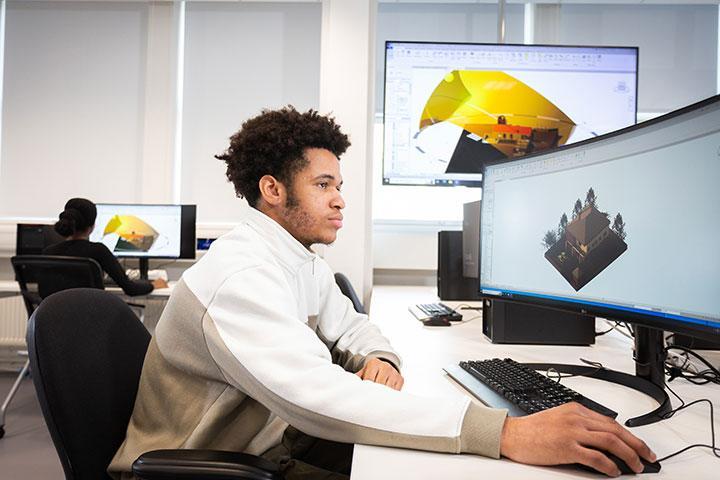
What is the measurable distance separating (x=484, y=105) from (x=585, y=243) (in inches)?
72.3

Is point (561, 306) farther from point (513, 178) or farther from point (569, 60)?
point (569, 60)

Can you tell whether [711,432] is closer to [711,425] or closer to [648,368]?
[711,425]

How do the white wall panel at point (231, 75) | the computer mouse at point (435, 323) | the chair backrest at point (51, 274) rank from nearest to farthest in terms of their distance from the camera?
the computer mouse at point (435, 323) < the chair backrest at point (51, 274) < the white wall panel at point (231, 75)

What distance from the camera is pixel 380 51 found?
332 centimetres

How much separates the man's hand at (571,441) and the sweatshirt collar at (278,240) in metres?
0.54

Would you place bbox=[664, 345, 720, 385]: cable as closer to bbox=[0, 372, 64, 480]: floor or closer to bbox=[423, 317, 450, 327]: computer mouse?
bbox=[423, 317, 450, 327]: computer mouse

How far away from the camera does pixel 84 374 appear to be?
889 mm

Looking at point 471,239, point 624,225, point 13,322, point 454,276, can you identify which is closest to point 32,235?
point 13,322

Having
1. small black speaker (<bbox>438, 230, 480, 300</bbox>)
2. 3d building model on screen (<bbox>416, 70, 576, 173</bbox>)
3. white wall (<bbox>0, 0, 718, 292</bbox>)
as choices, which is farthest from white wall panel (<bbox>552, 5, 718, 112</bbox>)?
white wall (<bbox>0, 0, 718, 292</bbox>)

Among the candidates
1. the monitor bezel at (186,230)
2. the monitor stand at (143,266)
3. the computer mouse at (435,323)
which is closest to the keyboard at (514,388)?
the computer mouse at (435,323)

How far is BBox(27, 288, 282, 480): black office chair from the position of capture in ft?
2.51

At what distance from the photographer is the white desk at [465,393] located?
0.62 metres

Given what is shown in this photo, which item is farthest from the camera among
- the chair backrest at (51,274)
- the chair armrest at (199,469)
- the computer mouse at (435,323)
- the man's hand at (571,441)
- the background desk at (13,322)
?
the background desk at (13,322)

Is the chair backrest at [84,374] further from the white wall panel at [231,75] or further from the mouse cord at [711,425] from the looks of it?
the white wall panel at [231,75]
